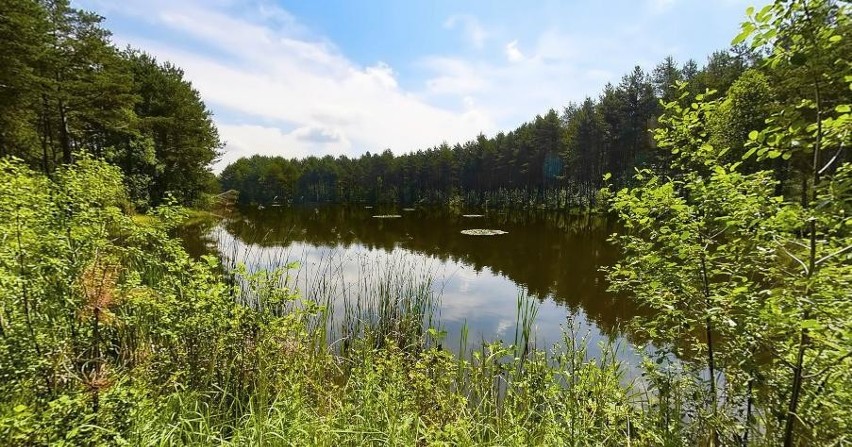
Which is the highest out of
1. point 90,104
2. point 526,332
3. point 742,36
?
point 90,104

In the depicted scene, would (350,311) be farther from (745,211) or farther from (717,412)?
(745,211)

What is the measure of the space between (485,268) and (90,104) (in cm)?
2383

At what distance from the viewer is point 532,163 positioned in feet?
180

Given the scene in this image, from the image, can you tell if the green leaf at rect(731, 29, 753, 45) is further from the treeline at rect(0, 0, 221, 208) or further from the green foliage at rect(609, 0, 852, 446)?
the treeline at rect(0, 0, 221, 208)

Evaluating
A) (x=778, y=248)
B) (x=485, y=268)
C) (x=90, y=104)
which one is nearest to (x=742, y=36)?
(x=778, y=248)

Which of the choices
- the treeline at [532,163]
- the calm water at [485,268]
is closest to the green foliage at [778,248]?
the calm water at [485,268]

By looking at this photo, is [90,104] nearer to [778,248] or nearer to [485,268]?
[485,268]

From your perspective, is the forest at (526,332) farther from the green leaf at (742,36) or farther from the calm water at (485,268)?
the calm water at (485,268)

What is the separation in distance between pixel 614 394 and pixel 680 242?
5.34 ft

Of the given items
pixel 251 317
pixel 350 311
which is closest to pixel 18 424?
pixel 251 317

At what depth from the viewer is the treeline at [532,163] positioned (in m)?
40.4

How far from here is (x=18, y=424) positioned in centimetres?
191

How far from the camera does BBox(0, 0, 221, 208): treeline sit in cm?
1600

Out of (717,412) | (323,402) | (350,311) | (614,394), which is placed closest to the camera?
(717,412)
